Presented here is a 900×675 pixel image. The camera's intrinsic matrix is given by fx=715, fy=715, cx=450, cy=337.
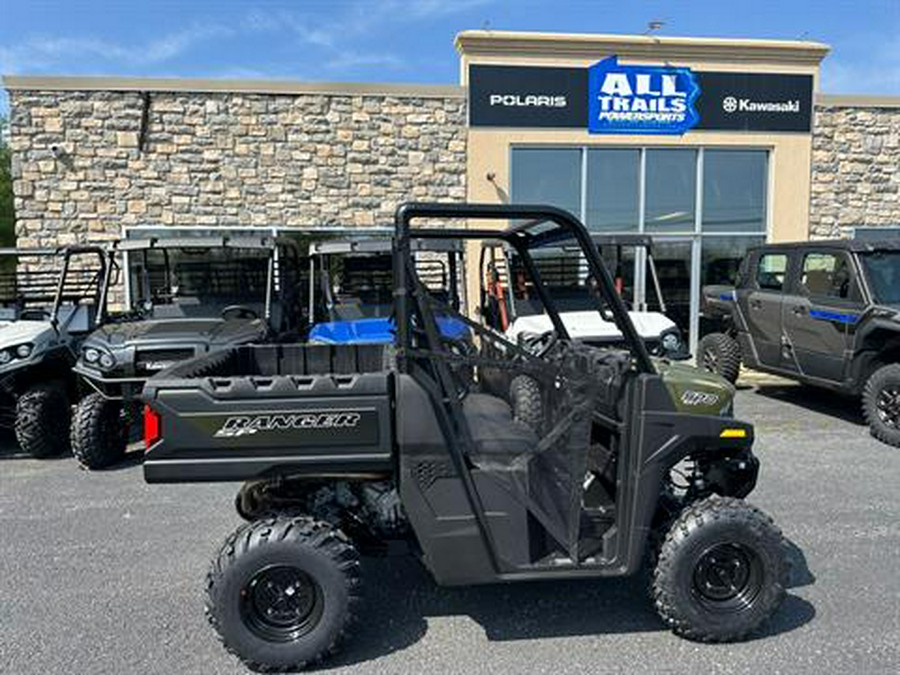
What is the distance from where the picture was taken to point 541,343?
13.4ft

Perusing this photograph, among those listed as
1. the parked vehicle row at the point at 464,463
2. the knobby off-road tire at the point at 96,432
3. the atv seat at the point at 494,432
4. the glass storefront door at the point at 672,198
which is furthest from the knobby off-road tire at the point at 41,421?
the glass storefront door at the point at 672,198

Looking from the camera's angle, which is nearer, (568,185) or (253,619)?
(253,619)

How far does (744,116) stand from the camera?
40.2 ft

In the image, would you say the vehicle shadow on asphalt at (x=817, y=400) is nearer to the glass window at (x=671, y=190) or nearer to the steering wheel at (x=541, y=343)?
the glass window at (x=671, y=190)

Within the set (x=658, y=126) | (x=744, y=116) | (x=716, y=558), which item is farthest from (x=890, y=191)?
(x=716, y=558)

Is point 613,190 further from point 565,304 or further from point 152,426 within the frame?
point 152,426

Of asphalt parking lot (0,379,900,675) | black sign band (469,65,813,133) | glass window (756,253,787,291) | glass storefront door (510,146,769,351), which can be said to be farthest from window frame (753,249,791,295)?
black sign band (469,65,813,133)

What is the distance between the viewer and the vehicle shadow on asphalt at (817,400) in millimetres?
8126

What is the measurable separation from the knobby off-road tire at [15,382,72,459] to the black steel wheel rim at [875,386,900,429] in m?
7.71

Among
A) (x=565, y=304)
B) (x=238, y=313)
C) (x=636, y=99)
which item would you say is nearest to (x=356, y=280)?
(x=238, y=313)

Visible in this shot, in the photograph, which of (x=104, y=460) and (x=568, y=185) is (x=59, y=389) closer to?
(x=104, y=460)

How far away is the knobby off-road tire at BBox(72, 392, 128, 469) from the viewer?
6043mm

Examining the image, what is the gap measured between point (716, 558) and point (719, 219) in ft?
34.0

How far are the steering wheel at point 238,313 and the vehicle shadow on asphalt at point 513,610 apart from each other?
13.2ft
